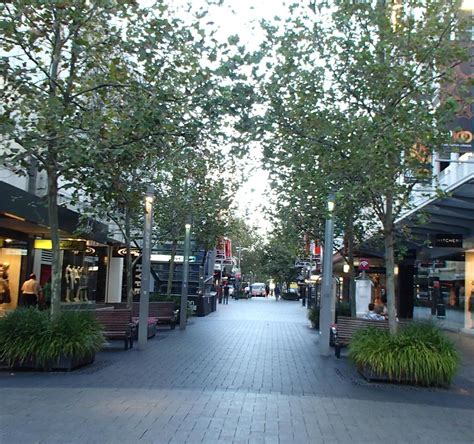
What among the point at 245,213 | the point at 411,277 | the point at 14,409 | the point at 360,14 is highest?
the point at 360,14

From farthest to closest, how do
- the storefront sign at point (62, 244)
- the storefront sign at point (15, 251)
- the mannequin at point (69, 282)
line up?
the mannequin at point (69, 282), the storefront sign at point (15, 251), the storefront sign at point (62, 244)

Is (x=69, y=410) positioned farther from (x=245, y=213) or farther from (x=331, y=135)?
(x=245, y=213)

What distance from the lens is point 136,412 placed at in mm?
7129

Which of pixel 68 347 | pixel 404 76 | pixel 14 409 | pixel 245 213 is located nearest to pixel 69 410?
pixel 14 409

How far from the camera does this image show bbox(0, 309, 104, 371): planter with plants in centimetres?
973

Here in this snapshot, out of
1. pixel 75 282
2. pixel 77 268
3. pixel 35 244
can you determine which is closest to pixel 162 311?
pixel 35 244

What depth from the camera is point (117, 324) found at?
1349cm

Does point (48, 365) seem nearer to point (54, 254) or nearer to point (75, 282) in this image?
point (54, 254)

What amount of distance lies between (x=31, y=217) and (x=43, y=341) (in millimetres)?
6337

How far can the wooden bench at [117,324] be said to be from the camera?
44.0 feet

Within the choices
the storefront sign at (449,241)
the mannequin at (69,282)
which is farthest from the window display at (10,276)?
the storefront sign at (449,241)

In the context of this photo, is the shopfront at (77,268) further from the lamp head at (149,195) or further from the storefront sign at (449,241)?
the storefront sign at (449,241)

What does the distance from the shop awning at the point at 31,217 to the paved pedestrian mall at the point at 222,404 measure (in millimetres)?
4316

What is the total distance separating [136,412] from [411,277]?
27498 mm
